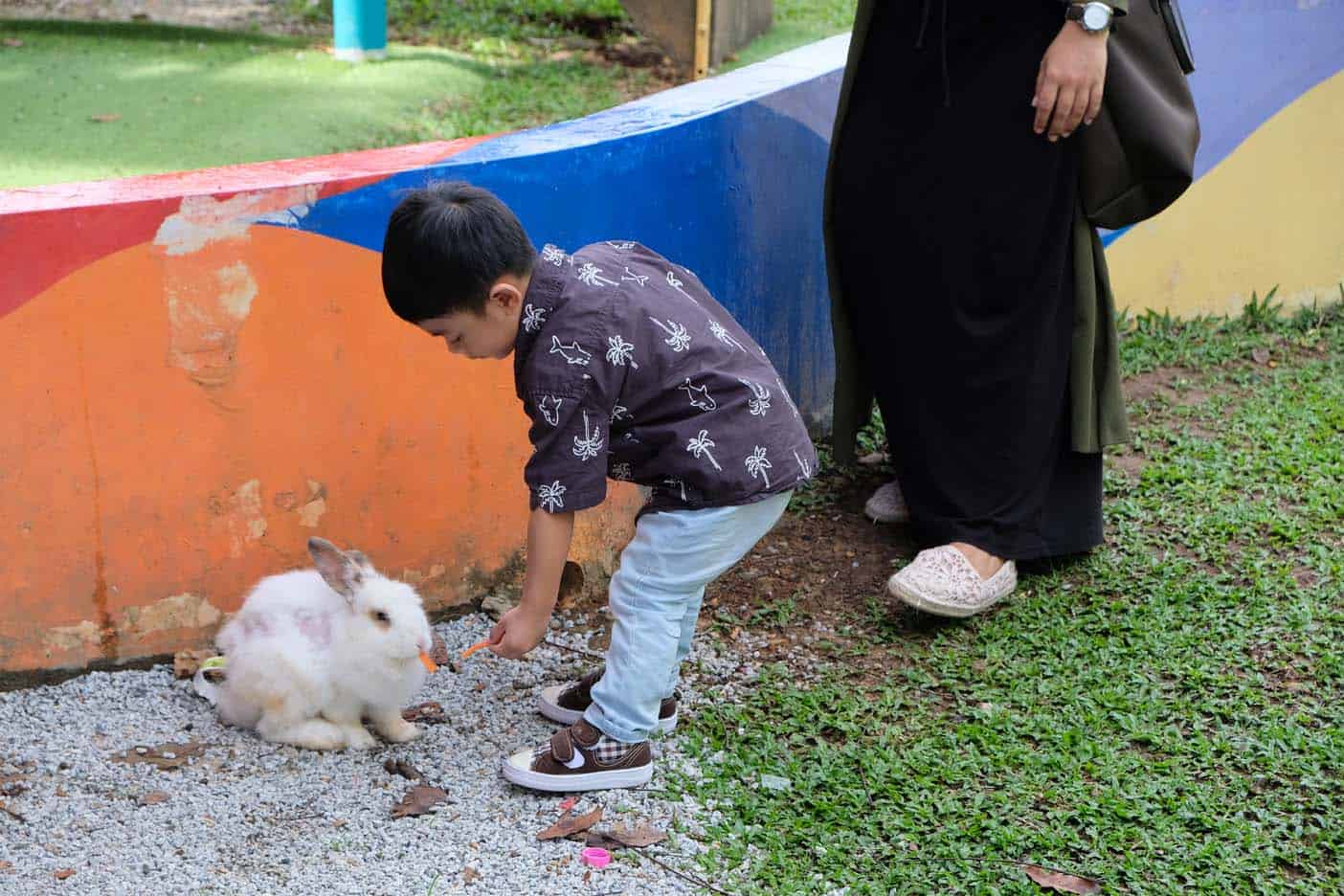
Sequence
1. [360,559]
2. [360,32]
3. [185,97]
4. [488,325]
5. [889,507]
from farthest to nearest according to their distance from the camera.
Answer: [360,32] → [185,97] → [889,507] → [360,559] → [488,325]

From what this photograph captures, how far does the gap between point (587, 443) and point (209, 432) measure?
1058mm

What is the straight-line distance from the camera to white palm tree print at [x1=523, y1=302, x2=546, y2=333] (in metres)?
2.62

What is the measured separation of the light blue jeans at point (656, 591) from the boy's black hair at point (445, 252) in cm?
64

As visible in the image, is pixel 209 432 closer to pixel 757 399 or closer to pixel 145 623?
pixel 145 623

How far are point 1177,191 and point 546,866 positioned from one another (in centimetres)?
225

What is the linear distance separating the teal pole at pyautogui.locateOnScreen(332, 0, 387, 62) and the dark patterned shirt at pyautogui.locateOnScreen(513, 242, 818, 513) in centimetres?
549

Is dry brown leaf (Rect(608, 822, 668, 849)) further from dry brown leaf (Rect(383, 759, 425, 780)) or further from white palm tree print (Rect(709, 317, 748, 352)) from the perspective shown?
white palm tree print (Rect(709, 317, 748, 352))

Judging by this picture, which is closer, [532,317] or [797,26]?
[532,317]

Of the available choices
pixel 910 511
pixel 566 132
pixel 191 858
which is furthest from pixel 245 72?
pixel 191 858

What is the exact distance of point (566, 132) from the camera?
3641 millimetres

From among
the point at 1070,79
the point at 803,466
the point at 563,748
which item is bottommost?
the point at 563,748

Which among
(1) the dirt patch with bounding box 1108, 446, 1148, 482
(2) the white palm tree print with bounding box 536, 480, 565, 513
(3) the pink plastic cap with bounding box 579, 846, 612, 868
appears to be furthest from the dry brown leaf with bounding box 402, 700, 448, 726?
(1) the dirt patch with bounding box 1108, 446, 1148, 482

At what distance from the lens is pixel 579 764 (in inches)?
117

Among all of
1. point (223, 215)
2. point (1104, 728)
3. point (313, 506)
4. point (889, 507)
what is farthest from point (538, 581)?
point (889, 507)
